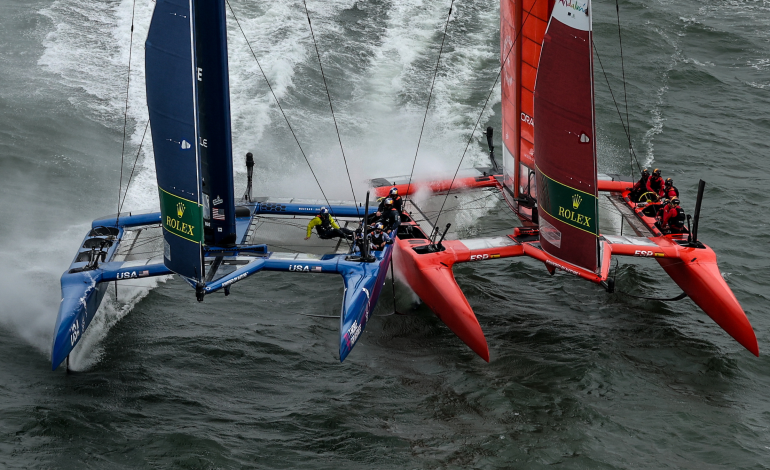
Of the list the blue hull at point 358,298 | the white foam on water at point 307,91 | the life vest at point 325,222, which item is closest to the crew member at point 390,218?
the life vest at point 325,222

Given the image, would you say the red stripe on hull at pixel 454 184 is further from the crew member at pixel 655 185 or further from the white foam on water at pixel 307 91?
the crew member at pixel 655 185

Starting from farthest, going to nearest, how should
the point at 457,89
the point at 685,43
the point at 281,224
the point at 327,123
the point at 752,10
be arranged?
1. the point at 752,10
2. the point at 685,43
3. the point at 457,89
4. the point at 327,123
5. the point at 281,224

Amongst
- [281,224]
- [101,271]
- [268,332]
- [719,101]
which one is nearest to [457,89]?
[719,101]

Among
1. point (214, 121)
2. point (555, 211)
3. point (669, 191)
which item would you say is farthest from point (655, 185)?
point (214, 121)

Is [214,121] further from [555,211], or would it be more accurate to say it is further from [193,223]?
[555,211]

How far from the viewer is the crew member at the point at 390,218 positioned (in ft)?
39.6

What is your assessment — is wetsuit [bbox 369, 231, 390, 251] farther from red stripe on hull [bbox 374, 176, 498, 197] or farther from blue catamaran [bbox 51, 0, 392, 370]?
red stripe on hull [bbox 374, 176, 498, 197]

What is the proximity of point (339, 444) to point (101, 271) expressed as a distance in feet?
11.4

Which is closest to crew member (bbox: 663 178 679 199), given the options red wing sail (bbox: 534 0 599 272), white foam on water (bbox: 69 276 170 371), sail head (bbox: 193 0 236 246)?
red wing sail (bbox: 534 0 599 272)

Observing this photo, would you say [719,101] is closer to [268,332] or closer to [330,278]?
[330,278]

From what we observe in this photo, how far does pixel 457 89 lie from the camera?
18.3m

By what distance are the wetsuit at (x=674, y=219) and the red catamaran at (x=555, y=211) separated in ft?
0.38

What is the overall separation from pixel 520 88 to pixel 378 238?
3316mm

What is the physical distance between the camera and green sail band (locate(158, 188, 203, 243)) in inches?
363
